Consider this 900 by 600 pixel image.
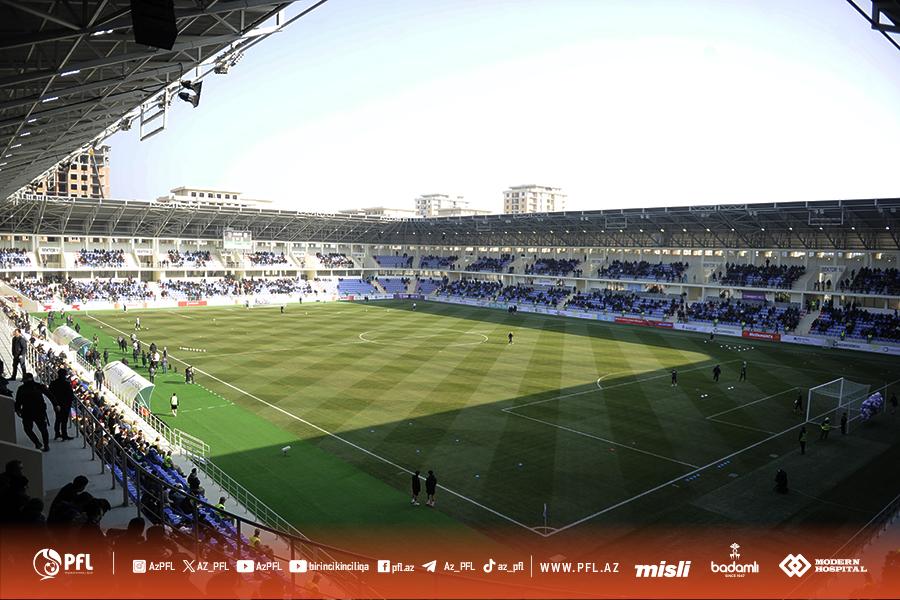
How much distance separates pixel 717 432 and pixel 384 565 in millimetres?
18508

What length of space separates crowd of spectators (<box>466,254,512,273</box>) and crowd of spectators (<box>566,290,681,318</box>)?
55.2 ft

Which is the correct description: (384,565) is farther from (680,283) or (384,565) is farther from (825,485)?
(680,283)

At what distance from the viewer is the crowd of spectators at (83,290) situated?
63594 mm

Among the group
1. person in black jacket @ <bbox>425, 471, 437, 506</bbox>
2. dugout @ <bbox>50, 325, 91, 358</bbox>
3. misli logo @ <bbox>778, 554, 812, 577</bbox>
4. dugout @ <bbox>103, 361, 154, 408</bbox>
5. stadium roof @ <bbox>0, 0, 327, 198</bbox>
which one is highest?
stadium roof @ <bbox>0, 0, 327, 198</bbox>

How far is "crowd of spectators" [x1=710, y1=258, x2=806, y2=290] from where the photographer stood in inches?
2341

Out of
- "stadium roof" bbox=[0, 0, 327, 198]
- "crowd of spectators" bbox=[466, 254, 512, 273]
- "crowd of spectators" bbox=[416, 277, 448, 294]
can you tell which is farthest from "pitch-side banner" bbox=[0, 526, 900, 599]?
"crowd of spectators" bbox=[416, 277, 448, 294]

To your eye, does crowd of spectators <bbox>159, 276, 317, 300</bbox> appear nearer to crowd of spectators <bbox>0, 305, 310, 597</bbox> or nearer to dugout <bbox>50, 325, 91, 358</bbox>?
dugout <bbox>50, 325, 91, 358</bbox>

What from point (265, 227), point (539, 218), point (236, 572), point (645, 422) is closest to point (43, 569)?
point (236, 572)

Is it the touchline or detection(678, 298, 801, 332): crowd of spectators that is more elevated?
detection(678, 298, 801, 332): crowd of spectators

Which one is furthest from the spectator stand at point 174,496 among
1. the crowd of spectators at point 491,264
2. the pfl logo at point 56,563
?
the crowd of spectators at point 491,264

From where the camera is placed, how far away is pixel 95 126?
66.9 feet

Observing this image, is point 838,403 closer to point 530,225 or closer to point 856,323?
point 856,323

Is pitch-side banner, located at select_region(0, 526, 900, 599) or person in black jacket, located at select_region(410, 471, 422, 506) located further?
person in black jacket, located at select_region(410, 471, 422, 506)

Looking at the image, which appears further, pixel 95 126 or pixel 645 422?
pixel 645 422
